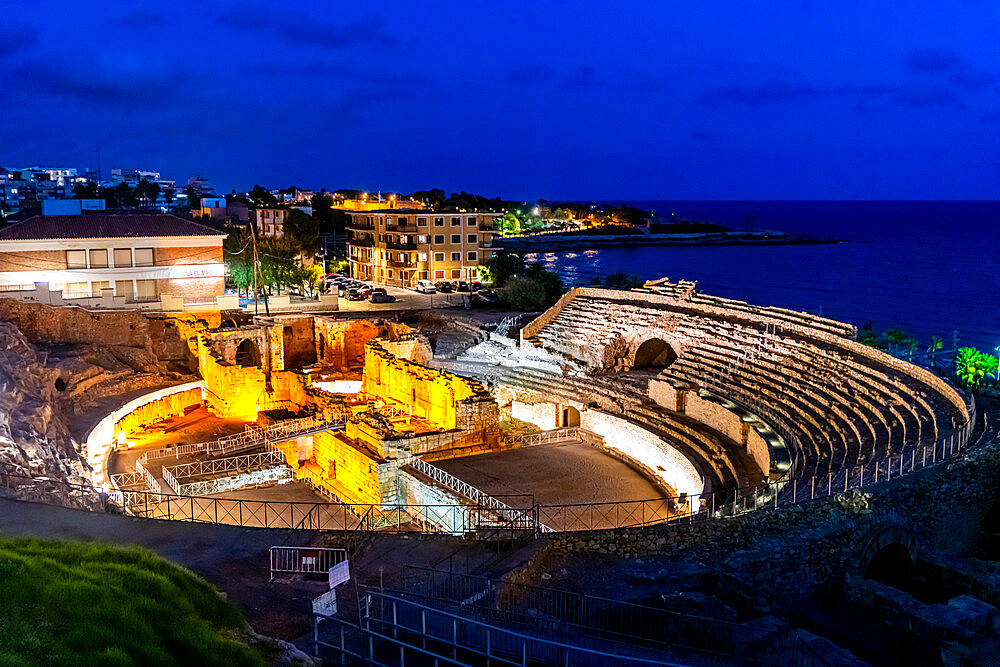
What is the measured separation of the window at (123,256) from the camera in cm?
4478

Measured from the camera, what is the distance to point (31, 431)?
24094mm

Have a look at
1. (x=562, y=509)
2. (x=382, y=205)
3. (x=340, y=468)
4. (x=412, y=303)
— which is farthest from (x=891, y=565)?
(x=382, y=205)

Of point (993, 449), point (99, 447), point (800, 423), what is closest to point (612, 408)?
point (800, 423)

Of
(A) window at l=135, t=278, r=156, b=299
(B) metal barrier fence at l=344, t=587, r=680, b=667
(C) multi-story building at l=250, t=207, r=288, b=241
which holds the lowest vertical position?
(B) metal barrier fence at l=344, t=587, r=680, b=667

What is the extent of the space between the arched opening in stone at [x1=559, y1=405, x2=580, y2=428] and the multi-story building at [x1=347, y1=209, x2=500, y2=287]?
31706 mm

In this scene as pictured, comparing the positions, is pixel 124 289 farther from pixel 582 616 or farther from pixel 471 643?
pixel 471 643

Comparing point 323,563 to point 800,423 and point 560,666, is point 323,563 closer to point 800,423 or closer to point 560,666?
point 560,666

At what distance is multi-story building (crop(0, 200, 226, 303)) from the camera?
42969 millimetres

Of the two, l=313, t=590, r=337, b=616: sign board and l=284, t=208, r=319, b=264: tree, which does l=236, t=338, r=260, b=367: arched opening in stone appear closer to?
l=284, t=208, r=319, b=264: tree

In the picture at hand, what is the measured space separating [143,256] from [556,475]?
1193 inches

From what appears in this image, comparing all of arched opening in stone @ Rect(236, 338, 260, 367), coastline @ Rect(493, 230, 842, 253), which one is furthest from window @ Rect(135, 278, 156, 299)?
coastline @ Rect(493, 230, 842, 253)

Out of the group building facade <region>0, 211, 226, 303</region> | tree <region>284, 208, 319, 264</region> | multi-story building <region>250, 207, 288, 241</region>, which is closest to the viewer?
building facade <region>0, 211, 226, 303</region>

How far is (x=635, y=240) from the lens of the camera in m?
160

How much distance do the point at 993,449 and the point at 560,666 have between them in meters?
12.8
